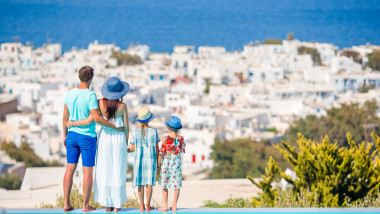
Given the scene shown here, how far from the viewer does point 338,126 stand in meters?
22.4

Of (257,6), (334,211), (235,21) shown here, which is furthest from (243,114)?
(257,6)

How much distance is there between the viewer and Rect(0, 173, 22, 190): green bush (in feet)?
53.3

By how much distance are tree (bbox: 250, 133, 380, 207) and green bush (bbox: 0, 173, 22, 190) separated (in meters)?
11.5

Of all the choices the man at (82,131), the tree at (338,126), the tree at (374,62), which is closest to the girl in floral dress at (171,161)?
the man at (82,131)

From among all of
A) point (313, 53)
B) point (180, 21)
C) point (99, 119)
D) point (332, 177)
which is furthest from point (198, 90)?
point (180, 21)

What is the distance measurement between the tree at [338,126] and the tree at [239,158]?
1.60 meters

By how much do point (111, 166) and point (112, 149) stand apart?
109 millimetres

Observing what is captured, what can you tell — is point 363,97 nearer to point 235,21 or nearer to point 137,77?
point 137,77

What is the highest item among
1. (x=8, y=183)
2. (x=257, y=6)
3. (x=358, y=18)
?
A: (x=257, y=6)

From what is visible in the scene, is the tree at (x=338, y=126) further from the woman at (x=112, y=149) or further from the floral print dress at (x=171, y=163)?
the woman at (x=112, y=149)

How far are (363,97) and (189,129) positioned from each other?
12685 millimetres

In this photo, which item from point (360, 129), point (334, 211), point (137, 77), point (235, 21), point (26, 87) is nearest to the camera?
point (334, 211)

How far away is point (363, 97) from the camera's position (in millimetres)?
33719

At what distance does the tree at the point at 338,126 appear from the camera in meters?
21.7
